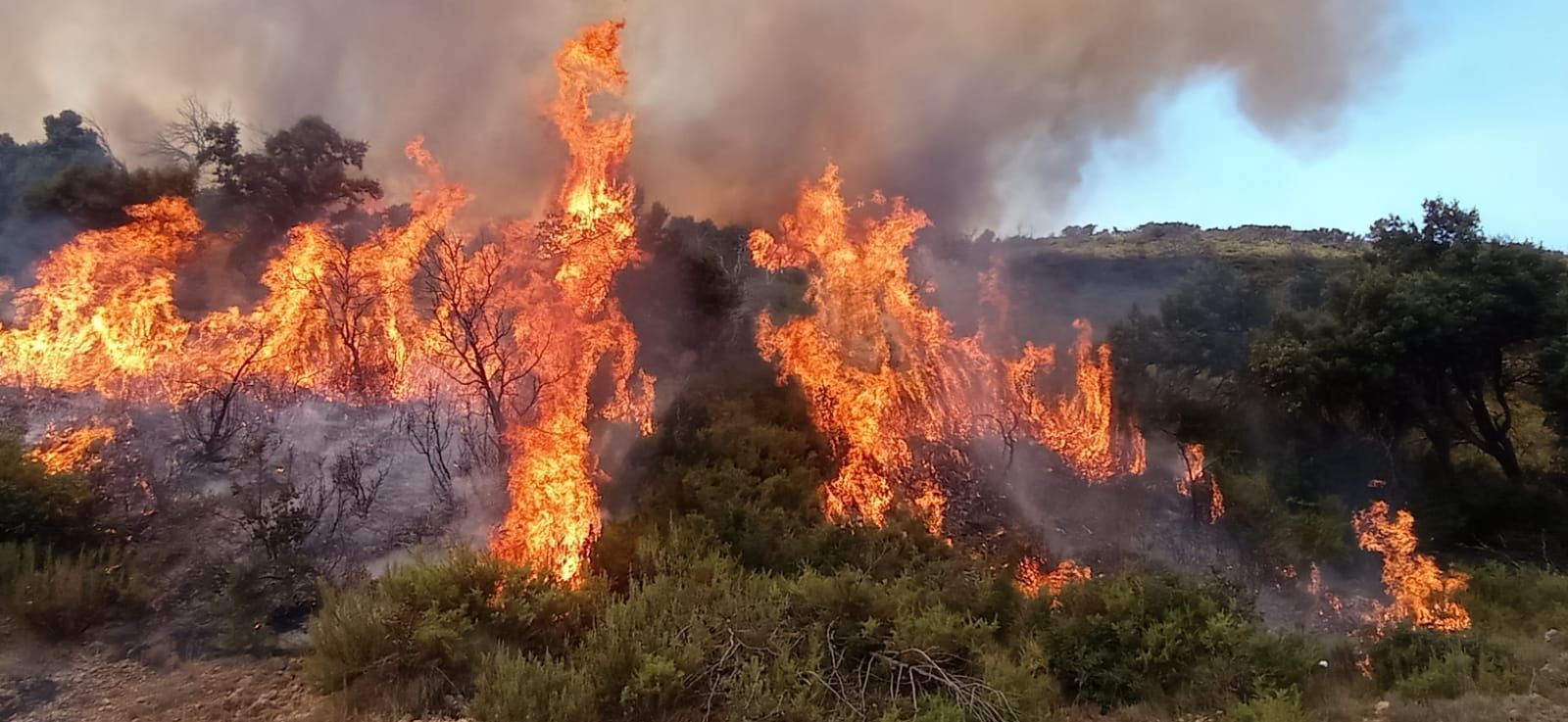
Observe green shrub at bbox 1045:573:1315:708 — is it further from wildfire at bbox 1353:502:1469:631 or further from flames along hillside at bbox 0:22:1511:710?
wildfire at bbox 1353:502:1469:631

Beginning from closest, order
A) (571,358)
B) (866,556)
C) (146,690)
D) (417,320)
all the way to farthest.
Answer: (146,690)
(866,556)
(571,358)
(417,320)

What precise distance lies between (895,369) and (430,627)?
36.2 ft

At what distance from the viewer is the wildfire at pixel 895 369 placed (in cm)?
1453

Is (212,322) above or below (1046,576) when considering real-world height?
above

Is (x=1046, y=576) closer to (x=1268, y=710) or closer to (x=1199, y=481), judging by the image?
(x=1268, y=710)

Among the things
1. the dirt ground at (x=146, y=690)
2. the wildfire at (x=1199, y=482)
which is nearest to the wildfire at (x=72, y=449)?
the dirt ground at (x=146, y=690)

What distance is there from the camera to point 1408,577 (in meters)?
12.1

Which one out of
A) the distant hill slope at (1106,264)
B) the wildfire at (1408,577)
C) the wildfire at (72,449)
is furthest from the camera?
the distant hill slope at (1106,264)

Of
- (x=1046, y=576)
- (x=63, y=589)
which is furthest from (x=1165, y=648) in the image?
(x=63, y=589)

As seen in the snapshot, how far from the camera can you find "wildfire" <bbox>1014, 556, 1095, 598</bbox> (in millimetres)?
10391

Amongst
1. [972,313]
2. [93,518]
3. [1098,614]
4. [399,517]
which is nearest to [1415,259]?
[972,313]

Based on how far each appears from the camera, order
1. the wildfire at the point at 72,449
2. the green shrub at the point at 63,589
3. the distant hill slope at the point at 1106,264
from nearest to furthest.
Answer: the green shrub at the point at 63,589 → the wildfire at the point at 72,449 → the distant hill slope at the point at 1106,264

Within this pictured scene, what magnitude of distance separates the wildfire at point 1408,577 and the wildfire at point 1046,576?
3742 millimetres

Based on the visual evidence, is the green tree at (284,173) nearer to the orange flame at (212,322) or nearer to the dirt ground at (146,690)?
the orange flame at (212,322)
